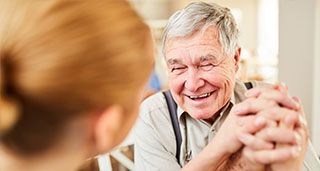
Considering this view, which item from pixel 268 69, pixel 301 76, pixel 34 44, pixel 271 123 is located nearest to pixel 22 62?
pixel 34 44

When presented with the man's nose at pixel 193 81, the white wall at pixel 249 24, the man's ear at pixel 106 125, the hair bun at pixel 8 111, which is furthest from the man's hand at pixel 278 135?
the white wall at pixel 249 24

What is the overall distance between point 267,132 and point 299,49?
159cm

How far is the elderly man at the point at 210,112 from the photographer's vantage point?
1040 millimetres

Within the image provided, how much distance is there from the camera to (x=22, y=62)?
0.58m

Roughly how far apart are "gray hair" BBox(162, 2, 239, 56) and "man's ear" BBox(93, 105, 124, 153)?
28.6 inches

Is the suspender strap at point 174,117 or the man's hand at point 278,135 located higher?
the man's hand at point 278,135

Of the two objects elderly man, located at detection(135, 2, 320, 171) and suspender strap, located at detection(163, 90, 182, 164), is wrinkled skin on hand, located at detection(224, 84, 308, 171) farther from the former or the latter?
suspender strap, located at detection(163, 90, 182, 164)

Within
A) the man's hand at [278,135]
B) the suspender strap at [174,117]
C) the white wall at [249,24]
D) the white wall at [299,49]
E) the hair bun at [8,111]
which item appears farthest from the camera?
the white wall at [249,24]

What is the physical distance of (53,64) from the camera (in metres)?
0.58

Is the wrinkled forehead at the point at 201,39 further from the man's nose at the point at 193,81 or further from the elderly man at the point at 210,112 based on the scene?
the man's nose at the point at 193,81

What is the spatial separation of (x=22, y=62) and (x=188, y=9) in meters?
0.90

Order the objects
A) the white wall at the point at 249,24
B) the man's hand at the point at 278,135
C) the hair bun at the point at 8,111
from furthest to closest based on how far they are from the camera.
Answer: the white wall at the point at 249,24, the man's hand at the point at 278,135, the hair bun at the point at 8,111

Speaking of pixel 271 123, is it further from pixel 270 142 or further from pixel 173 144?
pixel 173 144

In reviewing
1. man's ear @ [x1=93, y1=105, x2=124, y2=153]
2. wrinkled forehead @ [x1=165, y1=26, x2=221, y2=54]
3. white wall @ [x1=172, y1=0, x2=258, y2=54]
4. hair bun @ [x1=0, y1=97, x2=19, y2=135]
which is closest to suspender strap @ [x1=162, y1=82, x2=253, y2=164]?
wrinkled forehead @ [x1=165, y1=26, x2=221, y2=54]
